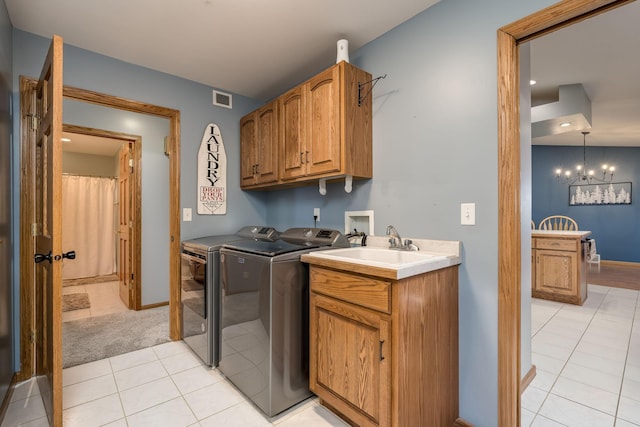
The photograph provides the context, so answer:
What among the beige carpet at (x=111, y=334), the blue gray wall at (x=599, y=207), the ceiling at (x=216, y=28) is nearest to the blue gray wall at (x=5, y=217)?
the ceiling at (x=216, y=28)

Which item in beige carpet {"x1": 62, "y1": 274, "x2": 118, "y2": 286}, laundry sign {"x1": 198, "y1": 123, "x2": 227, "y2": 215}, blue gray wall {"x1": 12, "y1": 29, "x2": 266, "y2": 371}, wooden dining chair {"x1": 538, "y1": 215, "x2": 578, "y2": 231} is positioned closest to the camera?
blue gray wall {"x1": 12, "y1": 29, "x2": 266, "y2": 371}

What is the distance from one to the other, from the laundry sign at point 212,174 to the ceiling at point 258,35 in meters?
0.53

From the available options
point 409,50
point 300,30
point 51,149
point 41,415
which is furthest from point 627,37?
point 41,415

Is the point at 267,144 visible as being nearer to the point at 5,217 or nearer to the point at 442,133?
the point at 442,133

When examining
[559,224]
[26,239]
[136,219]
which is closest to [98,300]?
[136,219]

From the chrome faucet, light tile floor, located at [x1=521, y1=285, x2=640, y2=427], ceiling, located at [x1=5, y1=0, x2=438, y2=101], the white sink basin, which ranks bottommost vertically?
light tile floor, located at [x1=521, y1=285, x2=640, y2=427]

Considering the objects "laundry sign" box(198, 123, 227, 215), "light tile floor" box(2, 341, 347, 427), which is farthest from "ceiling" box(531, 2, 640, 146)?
"light tile floor" box(2, 341, 347, 427)

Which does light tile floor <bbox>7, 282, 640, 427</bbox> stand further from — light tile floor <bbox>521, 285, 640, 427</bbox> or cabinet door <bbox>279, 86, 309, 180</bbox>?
cabinet door <bbox>279, 86, 309, 180</bbox>

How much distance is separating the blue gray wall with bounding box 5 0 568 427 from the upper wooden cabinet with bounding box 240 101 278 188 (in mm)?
668

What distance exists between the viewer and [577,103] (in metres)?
3.27

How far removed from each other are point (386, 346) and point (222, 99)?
2.74 meters

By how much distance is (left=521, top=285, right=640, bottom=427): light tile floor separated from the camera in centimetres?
170

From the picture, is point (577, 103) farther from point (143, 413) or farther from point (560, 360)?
point (143, 413)

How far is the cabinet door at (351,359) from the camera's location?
1.35 meters
